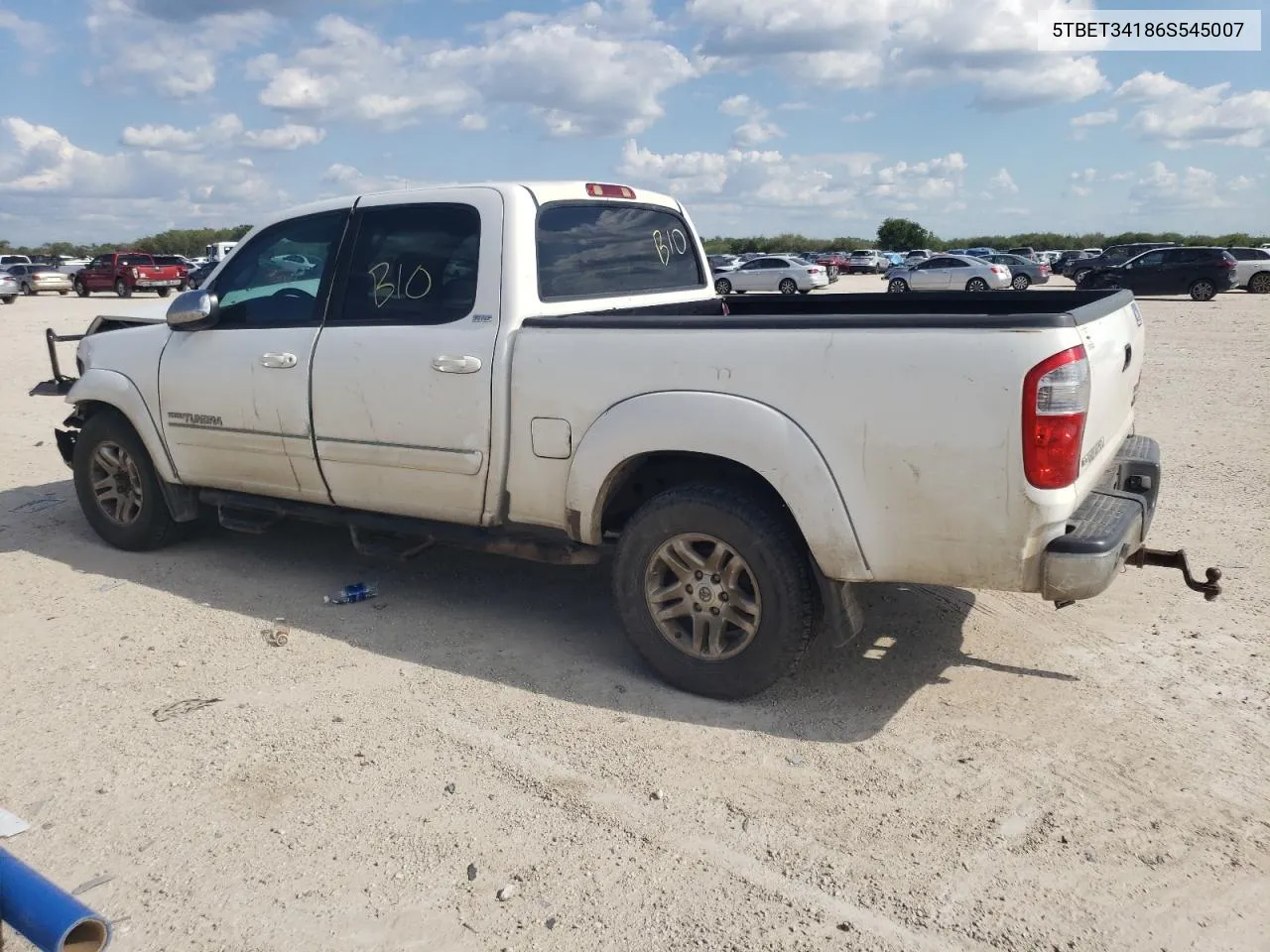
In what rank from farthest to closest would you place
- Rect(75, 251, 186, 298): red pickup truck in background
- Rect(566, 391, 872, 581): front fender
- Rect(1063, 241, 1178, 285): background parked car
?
Rect(1063, 241, 1178, 285): background parked car, Rect(75, 251, 186, 298): red pickup truck in background, Rect(566, 391, 872, 581): front fender

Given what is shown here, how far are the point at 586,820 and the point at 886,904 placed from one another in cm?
97

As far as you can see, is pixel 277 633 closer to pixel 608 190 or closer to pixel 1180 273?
pixel 608 190

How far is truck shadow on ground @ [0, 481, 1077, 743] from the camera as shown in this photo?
4.21 meters

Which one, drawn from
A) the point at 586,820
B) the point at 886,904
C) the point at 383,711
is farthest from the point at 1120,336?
the point at 383,711

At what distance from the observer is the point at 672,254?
5.73 metres

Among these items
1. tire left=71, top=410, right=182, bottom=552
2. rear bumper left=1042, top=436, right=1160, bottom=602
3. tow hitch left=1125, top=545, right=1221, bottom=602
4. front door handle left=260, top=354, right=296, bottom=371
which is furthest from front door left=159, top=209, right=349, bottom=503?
tow hitch left=1125, top=545, right=1221, bottom=602

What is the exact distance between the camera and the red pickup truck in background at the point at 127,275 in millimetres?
36906

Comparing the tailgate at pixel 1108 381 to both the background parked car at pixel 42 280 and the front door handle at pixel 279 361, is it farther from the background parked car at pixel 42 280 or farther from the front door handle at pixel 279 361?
the background parked car at pixel 42 280

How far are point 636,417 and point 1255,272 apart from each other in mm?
33286

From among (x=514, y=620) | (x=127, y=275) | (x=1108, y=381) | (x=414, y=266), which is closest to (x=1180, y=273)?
(x=1108, y=381)

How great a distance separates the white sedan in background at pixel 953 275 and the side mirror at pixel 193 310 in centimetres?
3061

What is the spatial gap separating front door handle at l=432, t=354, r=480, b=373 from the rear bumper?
2.38 meters

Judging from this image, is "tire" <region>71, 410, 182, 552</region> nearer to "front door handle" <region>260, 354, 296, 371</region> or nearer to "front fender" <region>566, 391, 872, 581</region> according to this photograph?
"front door handle" <region>260, 354, 296, 371</region>

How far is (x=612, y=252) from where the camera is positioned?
5207mm
